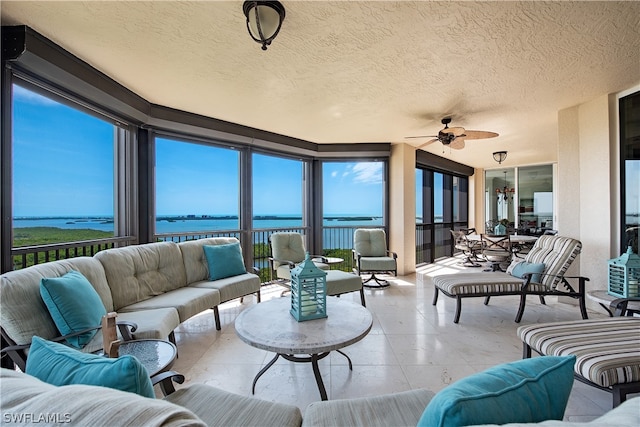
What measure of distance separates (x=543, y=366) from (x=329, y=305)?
179cm

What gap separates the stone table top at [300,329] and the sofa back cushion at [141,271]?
1185mm

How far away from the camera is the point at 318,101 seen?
11.1 ft

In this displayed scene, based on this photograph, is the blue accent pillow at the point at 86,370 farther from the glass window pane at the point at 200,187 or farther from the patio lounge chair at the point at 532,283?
the glass window pane at the point at 200,187

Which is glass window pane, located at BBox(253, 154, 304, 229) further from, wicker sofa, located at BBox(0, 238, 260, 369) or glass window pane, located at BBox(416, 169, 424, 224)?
glass window pane, located at BBox(416, 169, 424, 224)

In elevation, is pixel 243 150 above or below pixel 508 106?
below

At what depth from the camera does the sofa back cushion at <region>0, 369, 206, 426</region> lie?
1.75 feet

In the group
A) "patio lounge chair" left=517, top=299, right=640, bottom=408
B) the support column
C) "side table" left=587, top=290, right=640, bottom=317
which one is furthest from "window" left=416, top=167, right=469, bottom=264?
"patio lounge chair" left=517, top=299, right=640, bottom=408

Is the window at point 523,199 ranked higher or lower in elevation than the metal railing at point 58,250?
higher

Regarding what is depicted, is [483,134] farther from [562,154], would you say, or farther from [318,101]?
[318,101]

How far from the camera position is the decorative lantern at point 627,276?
2.42m

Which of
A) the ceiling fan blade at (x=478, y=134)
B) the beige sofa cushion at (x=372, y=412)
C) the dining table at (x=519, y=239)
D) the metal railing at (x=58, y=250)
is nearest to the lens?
the beige sofa cushion at (x=372, y=412)

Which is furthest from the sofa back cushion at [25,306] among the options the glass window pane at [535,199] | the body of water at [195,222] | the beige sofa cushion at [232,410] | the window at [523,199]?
the glass window pane at [535,199]

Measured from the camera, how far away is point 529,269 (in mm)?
3441

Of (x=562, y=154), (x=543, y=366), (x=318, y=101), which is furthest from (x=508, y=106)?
(x=543, y=366)
